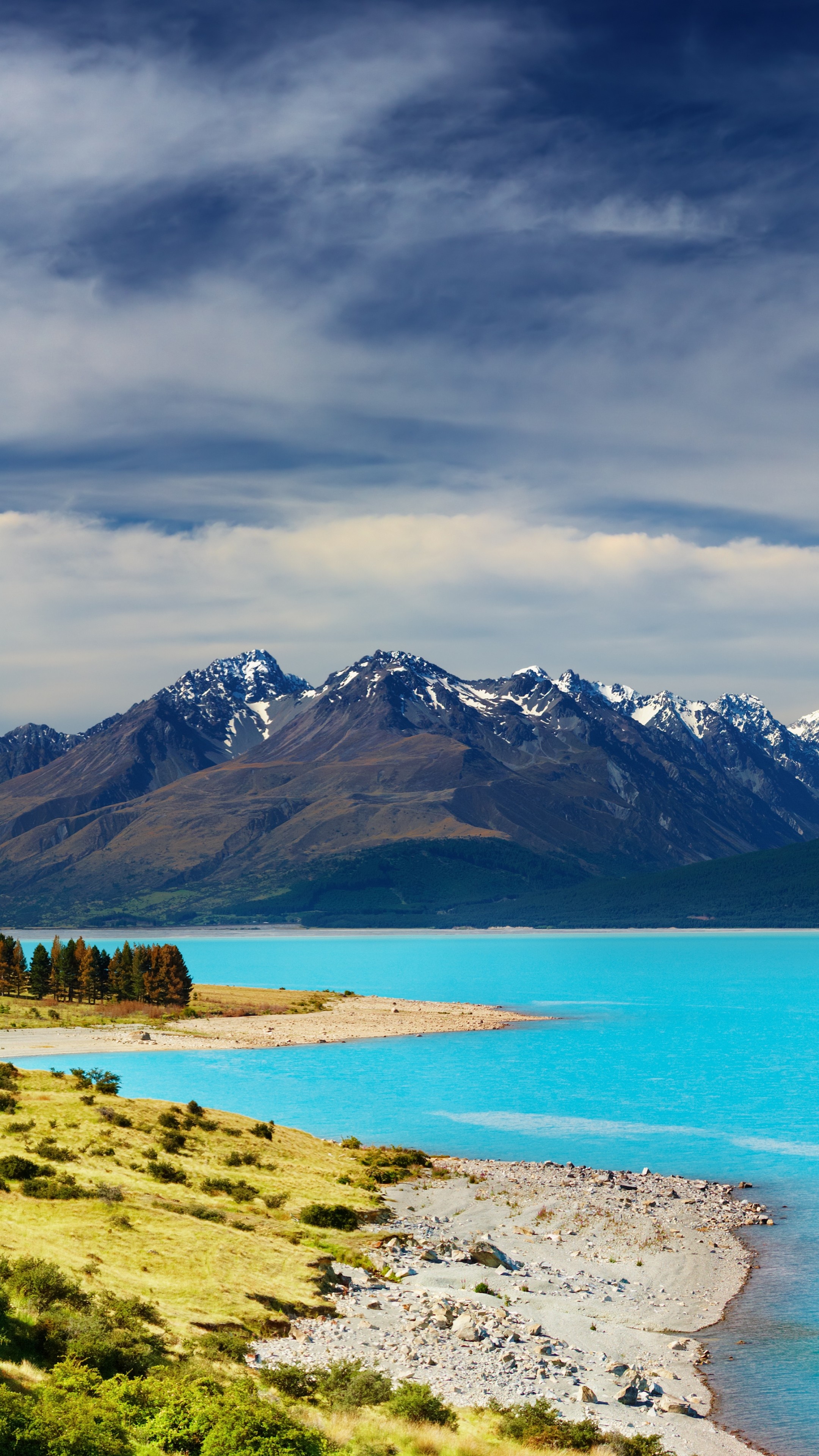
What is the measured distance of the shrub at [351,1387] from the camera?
26984mm

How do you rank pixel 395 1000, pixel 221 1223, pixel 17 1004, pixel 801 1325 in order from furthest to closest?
1. pixel 395 1000
2. pixel 17 1004
3. pixel 221 1223
4. pixel 801 1325

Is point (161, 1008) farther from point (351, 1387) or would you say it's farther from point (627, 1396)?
point (351, 1387)

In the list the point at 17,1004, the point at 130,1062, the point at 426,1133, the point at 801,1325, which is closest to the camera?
the point at 801,1325

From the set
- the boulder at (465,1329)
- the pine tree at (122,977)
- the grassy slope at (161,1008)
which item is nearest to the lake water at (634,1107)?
the boulder at (465,1329)

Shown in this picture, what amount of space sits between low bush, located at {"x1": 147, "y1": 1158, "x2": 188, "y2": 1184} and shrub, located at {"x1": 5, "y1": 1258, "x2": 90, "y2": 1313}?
16846 millimetres

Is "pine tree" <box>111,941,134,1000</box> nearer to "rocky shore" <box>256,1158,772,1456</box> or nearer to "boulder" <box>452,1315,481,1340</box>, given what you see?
"rocky shore" <box>256,1158,772,1456</box>

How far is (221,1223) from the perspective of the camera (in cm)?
4191

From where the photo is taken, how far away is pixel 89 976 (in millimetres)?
148625

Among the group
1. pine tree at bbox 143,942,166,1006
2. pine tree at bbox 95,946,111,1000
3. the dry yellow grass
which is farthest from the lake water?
pine tree at bbox 95,946,111,1000

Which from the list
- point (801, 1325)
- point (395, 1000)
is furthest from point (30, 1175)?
point (395, 1000)

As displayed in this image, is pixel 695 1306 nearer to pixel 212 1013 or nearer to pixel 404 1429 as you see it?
pixel 404 1429

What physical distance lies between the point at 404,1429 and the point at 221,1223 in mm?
17360

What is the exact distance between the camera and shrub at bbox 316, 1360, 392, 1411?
88.5 feet

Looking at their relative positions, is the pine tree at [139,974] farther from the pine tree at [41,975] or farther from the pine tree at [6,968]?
the pine tree at [6,968]
